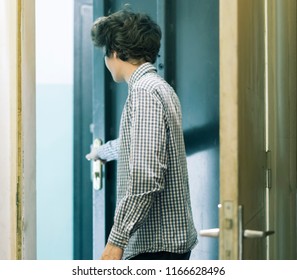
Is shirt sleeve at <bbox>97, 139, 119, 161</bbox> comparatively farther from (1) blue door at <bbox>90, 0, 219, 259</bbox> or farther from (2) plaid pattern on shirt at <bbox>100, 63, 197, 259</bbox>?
(2) plaid pattern on shirt at <bbox>100, 63, 197, 259</bbox>

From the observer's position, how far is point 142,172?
1.72 metres

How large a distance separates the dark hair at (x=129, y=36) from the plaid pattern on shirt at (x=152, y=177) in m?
0.13

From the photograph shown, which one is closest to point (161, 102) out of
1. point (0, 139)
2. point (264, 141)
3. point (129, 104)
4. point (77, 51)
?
point (129, 104)

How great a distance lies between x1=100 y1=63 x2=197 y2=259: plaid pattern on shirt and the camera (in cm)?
173

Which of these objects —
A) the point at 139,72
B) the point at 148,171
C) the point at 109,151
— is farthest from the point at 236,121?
the point at 109,151

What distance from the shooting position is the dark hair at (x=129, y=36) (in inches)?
80.0

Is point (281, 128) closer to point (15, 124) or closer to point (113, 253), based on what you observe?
point (113, 253)

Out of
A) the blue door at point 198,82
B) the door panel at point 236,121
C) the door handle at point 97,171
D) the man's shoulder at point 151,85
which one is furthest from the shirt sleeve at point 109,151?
the door panel at point 236,121

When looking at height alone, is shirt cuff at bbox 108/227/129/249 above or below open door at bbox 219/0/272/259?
below

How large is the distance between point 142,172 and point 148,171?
18 mm

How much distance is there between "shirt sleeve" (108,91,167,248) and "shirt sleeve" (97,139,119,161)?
705 millimetres

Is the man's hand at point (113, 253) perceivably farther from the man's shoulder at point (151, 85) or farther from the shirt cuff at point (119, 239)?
the man's shoulder at point (151, 85)

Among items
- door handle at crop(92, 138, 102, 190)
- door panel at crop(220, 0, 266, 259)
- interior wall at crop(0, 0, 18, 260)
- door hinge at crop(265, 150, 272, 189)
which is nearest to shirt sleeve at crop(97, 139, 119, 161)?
door handle at crop(92, 138, 102, 190)

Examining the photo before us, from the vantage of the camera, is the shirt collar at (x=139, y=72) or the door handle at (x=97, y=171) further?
the door handle at (x=97, y=171)
